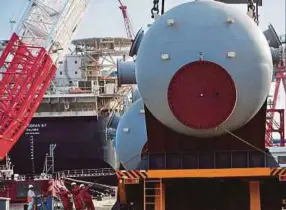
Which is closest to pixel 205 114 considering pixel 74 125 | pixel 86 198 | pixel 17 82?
pixel 86 198

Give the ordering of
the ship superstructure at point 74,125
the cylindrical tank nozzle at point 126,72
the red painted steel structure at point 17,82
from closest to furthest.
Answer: the cylindrical tank nozzle at point 126,72 → the red painted steel structure at point 17,82 → the ship superstructure at point 74,125

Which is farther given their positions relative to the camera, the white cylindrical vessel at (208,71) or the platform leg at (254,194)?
the platform leg at (254,194)

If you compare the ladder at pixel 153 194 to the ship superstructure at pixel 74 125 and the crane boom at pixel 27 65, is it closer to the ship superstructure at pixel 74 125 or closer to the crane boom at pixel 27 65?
the crane boom at pixel 27 65

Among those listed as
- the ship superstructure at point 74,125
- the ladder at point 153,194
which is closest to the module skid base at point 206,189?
the ladder at point 153,194

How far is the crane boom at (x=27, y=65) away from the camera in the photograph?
139ft

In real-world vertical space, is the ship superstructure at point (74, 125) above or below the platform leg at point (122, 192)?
above

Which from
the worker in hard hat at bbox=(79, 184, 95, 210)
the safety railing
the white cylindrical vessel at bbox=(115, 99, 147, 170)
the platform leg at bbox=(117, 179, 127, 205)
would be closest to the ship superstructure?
the safety railing

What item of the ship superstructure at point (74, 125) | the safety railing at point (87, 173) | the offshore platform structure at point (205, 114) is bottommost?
the offshore platform structure at point (205, 114)

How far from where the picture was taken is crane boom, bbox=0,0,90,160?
42281mm

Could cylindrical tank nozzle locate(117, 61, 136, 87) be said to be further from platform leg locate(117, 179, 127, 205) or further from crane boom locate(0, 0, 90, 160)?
crane boom locate(0, 0, 90, 160)

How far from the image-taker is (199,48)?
39.2 feet

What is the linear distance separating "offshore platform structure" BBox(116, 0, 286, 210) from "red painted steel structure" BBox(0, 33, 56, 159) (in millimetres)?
30331

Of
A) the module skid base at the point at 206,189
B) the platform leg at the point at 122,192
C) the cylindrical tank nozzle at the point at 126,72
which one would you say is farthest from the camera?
the cylindrical tank nozzle at the point at 126,72

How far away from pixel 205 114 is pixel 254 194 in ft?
5.85
